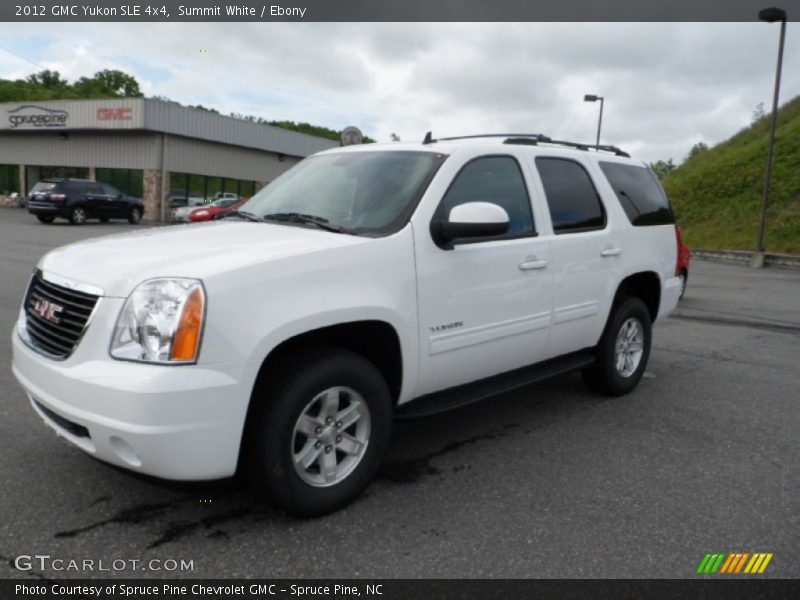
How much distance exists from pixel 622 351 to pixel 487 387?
73.0 inches

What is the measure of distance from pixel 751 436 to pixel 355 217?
10.1 ft

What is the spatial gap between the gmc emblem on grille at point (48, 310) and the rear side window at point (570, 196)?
115 inches

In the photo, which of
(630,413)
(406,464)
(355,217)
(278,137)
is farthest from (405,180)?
(278,137)

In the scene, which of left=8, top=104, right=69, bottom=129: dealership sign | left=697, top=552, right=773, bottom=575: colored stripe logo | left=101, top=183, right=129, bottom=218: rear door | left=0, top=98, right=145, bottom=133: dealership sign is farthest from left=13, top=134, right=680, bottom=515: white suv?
left=8, top=104, right=69, bottom=129: dealership sign

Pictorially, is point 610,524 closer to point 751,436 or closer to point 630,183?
point 751,436

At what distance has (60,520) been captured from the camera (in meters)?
2.90

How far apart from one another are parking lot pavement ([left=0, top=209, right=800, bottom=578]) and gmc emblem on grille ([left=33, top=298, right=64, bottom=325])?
2.77 feet

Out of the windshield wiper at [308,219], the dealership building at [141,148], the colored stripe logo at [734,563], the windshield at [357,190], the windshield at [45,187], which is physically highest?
the dealership building at [141,148]

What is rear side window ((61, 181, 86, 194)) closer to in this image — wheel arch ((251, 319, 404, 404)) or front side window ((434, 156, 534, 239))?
front side window ((434, 156, 534, 239))

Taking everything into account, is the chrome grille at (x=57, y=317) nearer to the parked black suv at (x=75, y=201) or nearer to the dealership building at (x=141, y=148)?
the parked black suv at (x=75, y=201)

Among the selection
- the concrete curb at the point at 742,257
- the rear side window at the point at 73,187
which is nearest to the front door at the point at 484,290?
the concrete curb at the point at 742,257

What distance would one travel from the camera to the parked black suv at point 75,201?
Answer: 22.9 meters

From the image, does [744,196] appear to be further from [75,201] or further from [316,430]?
[316,430]

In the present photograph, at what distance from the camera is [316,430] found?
3.00 meters
